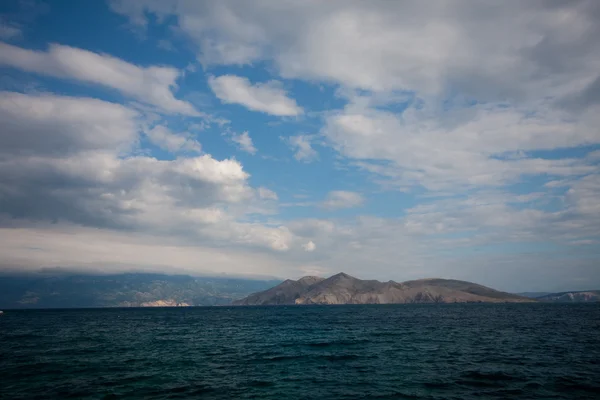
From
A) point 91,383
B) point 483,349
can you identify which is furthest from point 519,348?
point 91,383

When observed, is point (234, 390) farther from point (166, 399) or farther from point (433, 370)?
point (433, 370)

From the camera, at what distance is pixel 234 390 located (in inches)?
1258

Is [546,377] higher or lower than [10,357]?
higher

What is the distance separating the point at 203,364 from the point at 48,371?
710 inches

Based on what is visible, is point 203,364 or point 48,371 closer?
point 48,371

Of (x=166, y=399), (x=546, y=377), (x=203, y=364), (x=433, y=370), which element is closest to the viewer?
(x=166, y=399)

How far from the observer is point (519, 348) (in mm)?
53219

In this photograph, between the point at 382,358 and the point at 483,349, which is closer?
the point at 382,358

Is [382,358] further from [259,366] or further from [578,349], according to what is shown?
[578,349]

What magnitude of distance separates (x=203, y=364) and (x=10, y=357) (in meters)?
31.6

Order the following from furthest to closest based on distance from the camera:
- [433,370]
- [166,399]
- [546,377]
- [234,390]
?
[433,370] < [546,377] < [234,390] < [166,399]

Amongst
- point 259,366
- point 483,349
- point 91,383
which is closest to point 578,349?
point 483,349

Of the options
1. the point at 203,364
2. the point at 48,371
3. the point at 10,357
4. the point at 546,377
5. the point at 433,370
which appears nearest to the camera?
the point at 546,377

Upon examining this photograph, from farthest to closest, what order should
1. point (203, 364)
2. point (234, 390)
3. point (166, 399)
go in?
point (203, 364) → point (234, 390) → point (166, 399)
